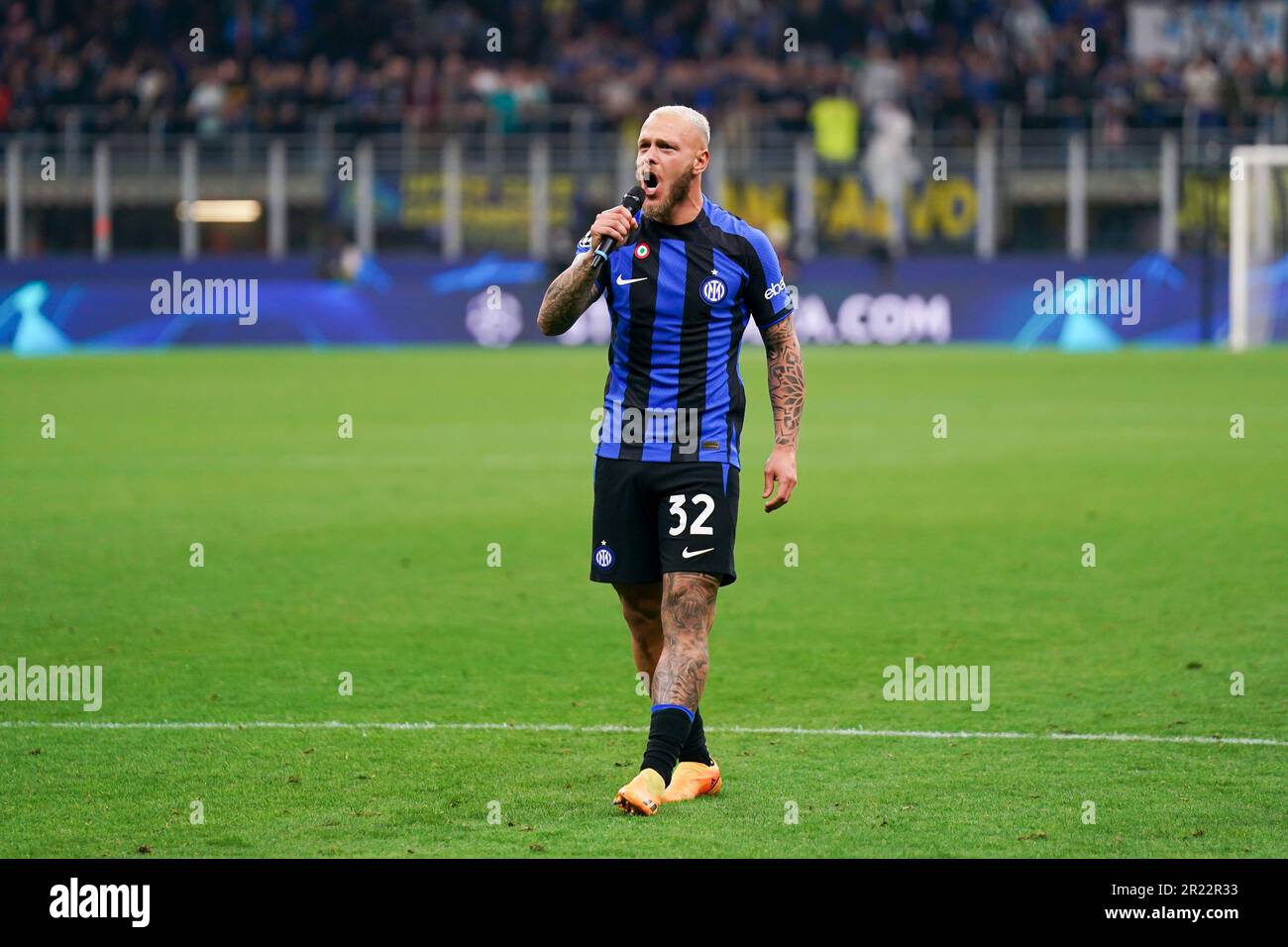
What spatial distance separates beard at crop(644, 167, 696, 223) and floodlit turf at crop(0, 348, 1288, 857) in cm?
176

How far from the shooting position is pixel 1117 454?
16.3 meters

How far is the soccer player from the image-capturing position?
5.81 meters

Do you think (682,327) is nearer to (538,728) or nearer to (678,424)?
(678,424)

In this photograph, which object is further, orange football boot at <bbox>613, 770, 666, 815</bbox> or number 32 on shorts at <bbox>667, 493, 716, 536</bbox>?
number 32 on shorts at <bbox>667, 493, 716, 536</bbox>

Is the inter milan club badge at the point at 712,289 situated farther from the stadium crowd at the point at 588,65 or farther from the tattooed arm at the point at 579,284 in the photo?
the stadium crowd at the point at 588,65

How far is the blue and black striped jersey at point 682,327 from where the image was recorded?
587 centimetres

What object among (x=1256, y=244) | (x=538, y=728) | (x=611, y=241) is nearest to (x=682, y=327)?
(x=611, y=241)

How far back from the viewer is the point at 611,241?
215 inches

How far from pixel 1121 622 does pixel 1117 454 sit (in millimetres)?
7381

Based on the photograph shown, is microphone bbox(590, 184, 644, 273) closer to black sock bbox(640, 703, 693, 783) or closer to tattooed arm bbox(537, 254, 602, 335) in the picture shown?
tattooed arm bbox(537, 254, 602, 335)

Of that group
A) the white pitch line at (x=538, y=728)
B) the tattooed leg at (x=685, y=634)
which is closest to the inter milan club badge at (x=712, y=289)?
the tattooed leg at (x=685, y=634)

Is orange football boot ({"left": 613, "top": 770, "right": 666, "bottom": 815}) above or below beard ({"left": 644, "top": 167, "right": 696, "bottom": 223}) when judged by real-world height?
below

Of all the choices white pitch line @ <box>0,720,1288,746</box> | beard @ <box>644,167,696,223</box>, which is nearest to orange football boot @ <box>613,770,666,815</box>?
white pitch line @ <box>0,720,1288,746</box>
